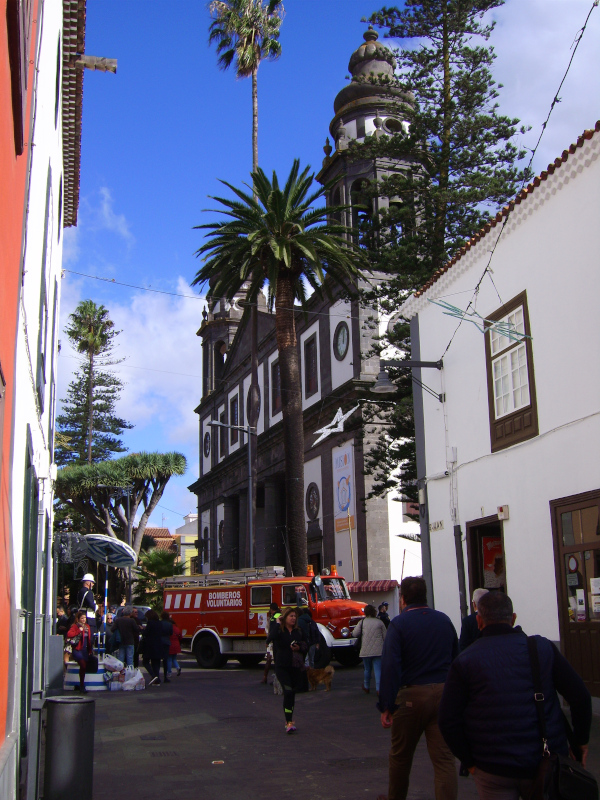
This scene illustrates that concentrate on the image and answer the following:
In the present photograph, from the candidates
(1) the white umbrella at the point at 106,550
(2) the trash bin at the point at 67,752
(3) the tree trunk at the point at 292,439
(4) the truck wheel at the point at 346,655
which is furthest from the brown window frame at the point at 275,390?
(2) the trash bin at the point at 67,752

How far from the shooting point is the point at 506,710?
413 cm

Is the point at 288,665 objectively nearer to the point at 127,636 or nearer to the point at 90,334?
the point at 127,636

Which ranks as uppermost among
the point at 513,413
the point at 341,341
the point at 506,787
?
the point at 341,341

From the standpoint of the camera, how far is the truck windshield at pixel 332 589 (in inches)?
829

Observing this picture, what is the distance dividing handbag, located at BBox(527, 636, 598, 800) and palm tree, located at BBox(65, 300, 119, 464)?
2236 inches

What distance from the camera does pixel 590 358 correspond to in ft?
37.1

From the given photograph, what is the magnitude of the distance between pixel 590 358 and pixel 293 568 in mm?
13996

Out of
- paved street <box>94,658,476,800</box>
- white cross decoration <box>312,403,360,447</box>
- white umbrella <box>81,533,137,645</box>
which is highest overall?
white cross decoration <box>312,403,360,447</box>

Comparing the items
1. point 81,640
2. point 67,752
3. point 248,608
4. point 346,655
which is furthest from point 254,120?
point 67,752

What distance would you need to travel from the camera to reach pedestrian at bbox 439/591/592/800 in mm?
4102

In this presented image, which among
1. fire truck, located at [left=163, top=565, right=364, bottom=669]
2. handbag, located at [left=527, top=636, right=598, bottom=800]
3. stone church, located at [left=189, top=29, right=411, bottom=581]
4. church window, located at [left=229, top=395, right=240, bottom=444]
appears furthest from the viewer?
church window, located at [left=229, top=395, right=240, bottom=444]

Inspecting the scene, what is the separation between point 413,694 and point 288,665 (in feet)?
16.9

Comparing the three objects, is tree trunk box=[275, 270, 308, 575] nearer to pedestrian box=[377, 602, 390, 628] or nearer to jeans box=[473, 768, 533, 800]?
pedestrian box=[377, 602, 390, 628]

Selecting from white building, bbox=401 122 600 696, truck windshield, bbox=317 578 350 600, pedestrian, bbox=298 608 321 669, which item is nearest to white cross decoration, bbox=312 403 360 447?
truck windshield, bbox=317 578 350 600
